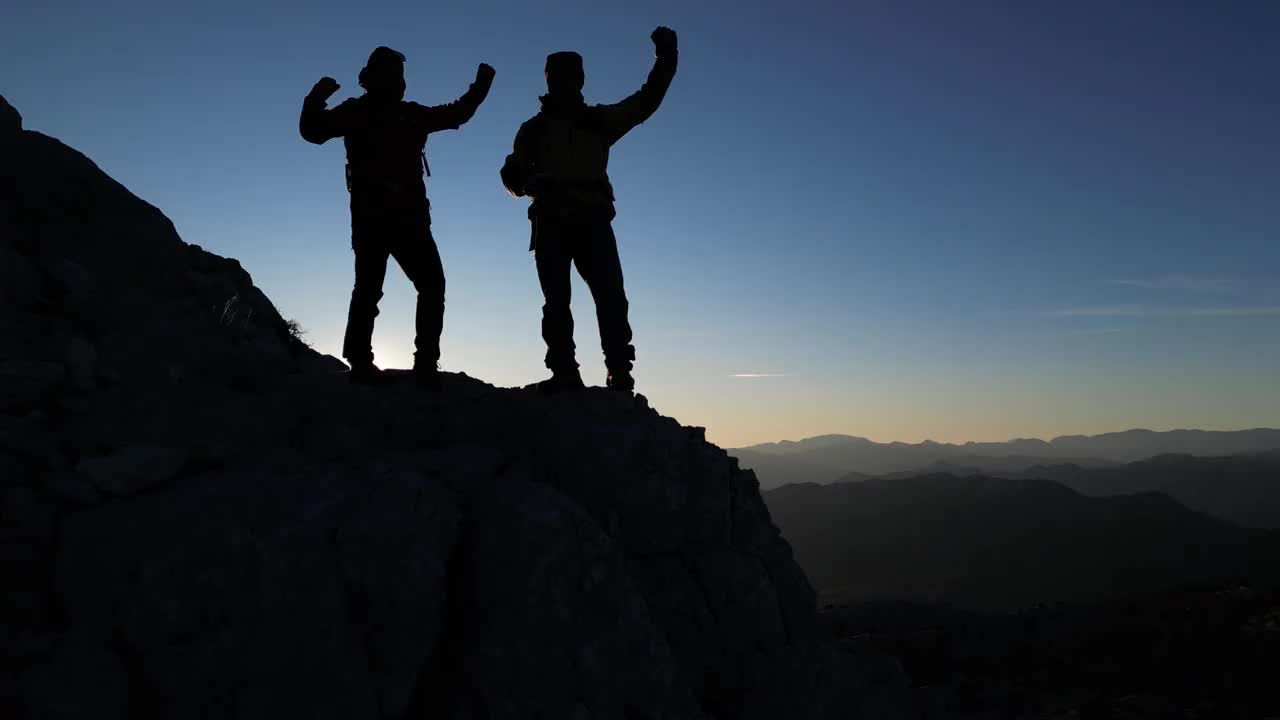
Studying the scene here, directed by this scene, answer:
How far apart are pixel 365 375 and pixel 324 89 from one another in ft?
8.56

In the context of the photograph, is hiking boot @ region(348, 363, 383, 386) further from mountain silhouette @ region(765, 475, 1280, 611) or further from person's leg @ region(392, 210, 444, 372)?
mountain silhouette @ region(765, 475, 1280, 611)

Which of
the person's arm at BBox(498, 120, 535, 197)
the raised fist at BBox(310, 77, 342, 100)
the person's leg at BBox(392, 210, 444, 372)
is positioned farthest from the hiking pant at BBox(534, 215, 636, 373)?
the raised fist at BBox(310, 77, 342, 100)

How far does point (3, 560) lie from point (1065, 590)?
242 feet

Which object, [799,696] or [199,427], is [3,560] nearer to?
[199,427]

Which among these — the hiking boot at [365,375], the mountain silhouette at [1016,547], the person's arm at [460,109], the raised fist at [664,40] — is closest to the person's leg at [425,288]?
the hiking boot at [365,375]

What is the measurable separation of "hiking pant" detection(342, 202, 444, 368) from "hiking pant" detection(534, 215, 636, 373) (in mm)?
1022

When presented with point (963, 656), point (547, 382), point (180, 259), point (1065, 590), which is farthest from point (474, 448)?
point (1065, 590)

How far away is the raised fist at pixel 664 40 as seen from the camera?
6.90m

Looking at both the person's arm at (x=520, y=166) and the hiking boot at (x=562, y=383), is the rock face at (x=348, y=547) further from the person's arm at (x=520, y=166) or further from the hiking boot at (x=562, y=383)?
the person's arm at (x=520, y=166)

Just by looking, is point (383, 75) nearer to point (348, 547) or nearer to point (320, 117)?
point (320, 117)

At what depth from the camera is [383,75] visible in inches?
243

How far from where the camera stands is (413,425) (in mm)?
5688

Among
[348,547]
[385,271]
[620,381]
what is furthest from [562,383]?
[348,547]

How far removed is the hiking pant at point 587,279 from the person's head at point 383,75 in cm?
173
